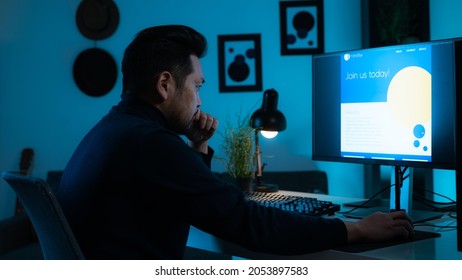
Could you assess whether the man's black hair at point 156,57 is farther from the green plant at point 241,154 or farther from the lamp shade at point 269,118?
the lamp shade at point 269,118

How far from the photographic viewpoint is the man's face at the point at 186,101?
1.64 meters

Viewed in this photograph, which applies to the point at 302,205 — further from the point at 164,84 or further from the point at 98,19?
the point at 98,19

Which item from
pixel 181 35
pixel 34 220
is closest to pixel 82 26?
pixel 181 35

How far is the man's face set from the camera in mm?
1641

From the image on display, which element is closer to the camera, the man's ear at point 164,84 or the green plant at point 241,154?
the man's ear at point 164,84

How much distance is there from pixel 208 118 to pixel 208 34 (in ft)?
6.88

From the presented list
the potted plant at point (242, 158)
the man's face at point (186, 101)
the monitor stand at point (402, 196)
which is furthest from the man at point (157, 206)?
the potted plant at point (242, 158)

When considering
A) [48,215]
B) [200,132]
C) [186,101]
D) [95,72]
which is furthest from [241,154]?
[95,72]

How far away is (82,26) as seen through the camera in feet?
13.5

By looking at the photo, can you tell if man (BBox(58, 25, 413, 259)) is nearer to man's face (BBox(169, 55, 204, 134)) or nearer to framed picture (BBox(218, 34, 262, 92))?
man's face (BBox(169, 55, 204, 134))

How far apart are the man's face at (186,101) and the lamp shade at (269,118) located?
1224 mm

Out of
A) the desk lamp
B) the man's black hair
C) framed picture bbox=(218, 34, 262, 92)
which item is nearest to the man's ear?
the man's black hair

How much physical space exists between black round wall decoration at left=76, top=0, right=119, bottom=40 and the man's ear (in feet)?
8.67

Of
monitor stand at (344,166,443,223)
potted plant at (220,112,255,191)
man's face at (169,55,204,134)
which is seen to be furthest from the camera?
potted plant at (220,112,255,191)
